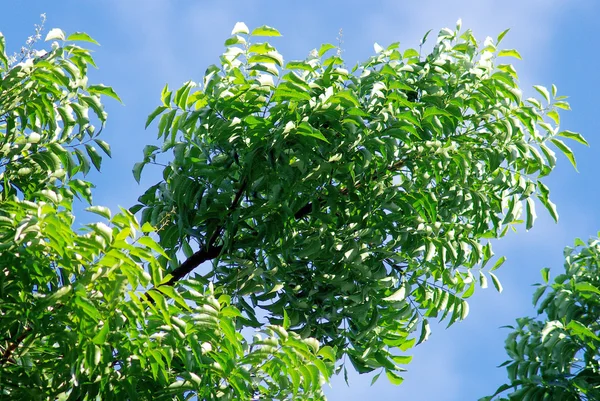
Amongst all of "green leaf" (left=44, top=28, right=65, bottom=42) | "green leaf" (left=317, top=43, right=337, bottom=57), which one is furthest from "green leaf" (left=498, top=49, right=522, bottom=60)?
"green leaf" (left=44, top=28, right=65, bottom=42)

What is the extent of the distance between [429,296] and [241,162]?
1.61 m

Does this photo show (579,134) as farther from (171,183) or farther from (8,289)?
(8,289)

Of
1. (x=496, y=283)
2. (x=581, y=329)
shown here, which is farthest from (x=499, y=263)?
(x=581, y=329)


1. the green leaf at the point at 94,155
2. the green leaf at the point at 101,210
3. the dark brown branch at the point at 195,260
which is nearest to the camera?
the green leaf at the point at 101,210

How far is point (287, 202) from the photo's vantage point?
4664mm

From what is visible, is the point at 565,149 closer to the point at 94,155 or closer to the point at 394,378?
the point at 394,378

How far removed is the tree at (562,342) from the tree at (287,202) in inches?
23.5

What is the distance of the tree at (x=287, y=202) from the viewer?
363 cm

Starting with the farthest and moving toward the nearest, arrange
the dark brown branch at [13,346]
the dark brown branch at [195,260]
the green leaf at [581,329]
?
1. the green leaf at [581,329]
2. the dark brown branch at [195,260]
3. the dark brown branch at [13,346]

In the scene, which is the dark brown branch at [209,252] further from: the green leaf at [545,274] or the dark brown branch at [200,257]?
the green leaf at [545,274]

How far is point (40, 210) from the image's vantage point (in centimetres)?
329

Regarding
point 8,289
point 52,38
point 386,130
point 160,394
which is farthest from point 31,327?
point 386,130

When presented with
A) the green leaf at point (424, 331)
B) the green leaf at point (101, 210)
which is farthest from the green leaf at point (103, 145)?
the green leaf at point (424, 331)

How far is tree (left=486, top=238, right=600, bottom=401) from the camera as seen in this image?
18.0 ft
